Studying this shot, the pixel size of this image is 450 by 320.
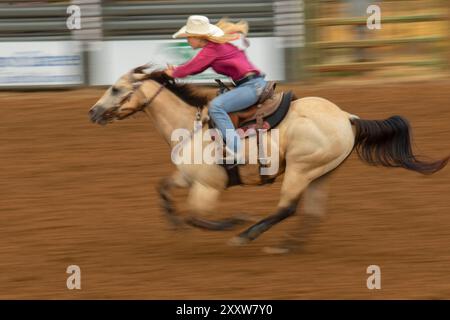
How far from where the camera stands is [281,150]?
7641 mm

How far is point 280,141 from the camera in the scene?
762 centimetres

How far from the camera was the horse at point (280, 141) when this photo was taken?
756 centimetres

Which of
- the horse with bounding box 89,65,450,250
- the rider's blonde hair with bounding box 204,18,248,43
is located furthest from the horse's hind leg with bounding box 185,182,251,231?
the rider's blonde hair with bounding box 204,18,248,43

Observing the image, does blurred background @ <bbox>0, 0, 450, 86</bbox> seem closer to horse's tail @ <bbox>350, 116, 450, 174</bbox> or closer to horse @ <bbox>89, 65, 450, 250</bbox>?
horse @ <bbox>89, 65, 450, 250</bbox>

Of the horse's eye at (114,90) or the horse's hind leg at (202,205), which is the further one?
the horse's eye at (114,90)

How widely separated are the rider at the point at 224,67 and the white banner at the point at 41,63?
16.7ft

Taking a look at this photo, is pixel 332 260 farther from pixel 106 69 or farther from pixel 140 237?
pixel 106 69

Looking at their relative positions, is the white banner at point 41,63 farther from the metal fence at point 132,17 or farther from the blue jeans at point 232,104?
the blue jeans at point 232,104

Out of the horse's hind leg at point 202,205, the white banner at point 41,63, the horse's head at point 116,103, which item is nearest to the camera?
the horse's hind leg at point 202,205

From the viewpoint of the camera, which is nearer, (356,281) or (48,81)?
(356,281)

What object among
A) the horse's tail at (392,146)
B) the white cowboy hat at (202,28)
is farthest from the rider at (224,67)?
the horse's tail at (392,146)

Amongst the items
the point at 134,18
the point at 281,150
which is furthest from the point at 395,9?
the point at 281,150

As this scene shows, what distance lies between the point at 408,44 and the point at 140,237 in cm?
621

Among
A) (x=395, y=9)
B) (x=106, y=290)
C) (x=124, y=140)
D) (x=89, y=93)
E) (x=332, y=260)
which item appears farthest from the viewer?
(x=395, y=9)
